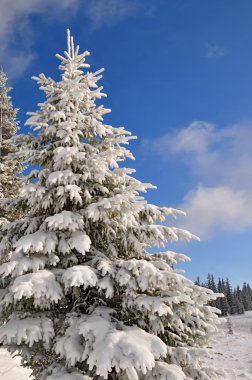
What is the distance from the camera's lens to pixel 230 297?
11488 centimetres

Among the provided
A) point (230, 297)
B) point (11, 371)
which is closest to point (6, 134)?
point (11, 371)

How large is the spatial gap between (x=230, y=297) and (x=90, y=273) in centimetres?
11880

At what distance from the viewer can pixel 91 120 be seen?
30.7 ft

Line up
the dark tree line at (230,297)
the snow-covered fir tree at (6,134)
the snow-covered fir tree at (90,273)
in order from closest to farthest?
the snow-covered fir tree at (90,273)
the snow-covered fir tree at (6,134)
the dark tree line at (230,297)

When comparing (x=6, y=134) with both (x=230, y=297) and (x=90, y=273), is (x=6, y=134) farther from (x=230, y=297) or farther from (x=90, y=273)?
(x=230, y=297)

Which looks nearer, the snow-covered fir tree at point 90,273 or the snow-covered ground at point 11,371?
the snow-covered fir tree at point 90,273

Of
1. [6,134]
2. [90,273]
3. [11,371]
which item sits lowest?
[11,371]

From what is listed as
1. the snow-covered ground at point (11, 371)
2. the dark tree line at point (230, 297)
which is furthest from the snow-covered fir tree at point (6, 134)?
the dark tree line at point (230, 297)

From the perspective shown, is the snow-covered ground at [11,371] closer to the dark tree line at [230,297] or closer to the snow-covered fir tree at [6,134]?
the snow-covered fir tree at [6,134]

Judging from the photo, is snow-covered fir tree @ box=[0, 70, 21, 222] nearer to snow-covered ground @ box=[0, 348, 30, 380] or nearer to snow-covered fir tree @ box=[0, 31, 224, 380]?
snow-covered ground @ box=[0, 348, 30, 380]

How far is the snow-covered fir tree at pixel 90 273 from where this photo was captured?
21.5 feet

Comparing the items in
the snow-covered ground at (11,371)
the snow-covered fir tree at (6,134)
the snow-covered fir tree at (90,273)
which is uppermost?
the snow-covered fir tree at (6,134)

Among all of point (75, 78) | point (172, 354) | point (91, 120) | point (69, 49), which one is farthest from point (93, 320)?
point (69, 49)

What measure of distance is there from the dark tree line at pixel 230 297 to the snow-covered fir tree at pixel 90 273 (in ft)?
334
